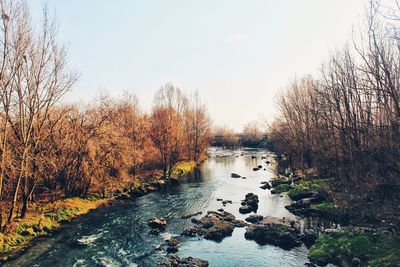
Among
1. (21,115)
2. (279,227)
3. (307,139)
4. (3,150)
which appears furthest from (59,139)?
A: (307,139)

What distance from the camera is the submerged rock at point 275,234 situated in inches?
963

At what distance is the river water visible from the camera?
21859 millimetres

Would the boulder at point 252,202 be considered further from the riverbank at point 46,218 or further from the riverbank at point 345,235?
the riverbank at point 46,218

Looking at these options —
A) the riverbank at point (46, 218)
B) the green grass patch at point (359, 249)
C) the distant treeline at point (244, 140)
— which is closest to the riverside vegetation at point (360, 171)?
the green grass patch at point (359, 249)

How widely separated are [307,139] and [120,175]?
32.0m

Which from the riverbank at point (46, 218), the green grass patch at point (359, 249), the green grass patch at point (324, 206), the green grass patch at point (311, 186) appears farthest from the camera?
the green grass patch at point (311, 186)

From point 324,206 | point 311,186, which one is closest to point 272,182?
point 311,186

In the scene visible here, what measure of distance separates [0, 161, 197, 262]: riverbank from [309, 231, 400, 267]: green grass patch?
22.5 meters

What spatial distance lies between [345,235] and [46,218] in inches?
1055

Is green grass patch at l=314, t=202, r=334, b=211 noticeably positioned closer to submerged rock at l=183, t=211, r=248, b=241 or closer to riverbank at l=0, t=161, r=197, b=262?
submerged rock at l=183, t=211, r=248, b=241

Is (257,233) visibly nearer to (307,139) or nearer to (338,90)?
(338,90)

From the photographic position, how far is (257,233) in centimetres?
2645

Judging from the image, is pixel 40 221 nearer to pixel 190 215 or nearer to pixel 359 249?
pixel 190 215

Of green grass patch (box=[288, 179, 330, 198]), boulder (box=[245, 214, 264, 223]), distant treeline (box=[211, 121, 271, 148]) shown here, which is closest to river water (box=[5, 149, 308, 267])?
boulder (box=[245, 214, 264, 223])
